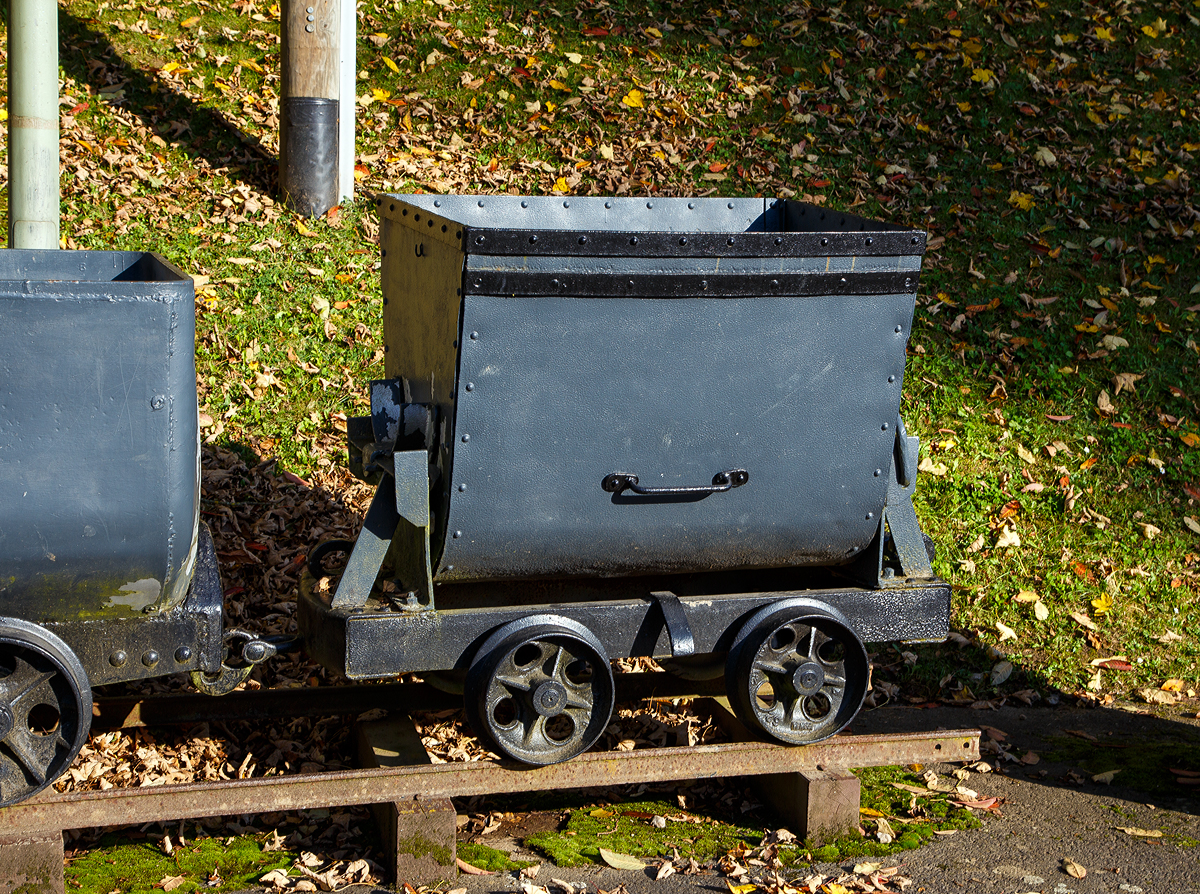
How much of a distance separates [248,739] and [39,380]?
1.95m

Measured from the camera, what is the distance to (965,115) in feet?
28.7

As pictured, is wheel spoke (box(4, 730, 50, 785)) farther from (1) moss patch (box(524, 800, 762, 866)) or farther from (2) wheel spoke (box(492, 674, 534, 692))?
(1) moss patch (box(524, 800, 762, 866))

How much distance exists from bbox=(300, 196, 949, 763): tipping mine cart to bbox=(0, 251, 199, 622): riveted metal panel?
2.05ft

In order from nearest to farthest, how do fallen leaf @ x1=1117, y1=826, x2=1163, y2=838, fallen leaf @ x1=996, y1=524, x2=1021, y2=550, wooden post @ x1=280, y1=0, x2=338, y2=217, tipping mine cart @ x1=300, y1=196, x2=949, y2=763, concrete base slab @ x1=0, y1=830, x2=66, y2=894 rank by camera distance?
concrete base slab @ x1=0, y1=830, x2=66, y2=894
tipping mine cart @ x1=300, y1=196, x2=949, y2=763
fallen leaf @ x1=1117, y1=826, x2=1163, y2=838
fallen leaf @ x1=996, y1=524, x2=1021, y2=550
wooden post @ x1=280, y1=0, x2=338, y2=217

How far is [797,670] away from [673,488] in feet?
Result: 2.41

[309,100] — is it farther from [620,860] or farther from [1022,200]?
[620,860]

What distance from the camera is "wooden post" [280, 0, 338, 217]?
6.89 metres

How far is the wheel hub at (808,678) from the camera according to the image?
12.0 feet

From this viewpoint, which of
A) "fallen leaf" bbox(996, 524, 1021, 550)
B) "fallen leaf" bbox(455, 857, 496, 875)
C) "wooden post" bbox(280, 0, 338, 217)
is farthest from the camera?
"wooden post" bbox(280, 0, 338, 217)

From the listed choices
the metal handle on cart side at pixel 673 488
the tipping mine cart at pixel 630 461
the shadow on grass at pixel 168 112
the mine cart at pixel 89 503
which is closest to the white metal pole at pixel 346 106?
the shadow on grass at pixel 168 112

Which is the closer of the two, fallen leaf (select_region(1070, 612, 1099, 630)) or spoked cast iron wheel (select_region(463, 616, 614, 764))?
spoked cast iron wheel (select_region(463, 616, 614, 764))

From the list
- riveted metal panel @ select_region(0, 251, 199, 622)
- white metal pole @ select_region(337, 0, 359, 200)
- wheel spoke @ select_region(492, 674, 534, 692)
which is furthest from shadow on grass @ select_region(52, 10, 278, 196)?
wheel spoke @ select_region(492, 674, 534, 692)

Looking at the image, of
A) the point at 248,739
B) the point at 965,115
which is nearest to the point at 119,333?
the point at 248,739

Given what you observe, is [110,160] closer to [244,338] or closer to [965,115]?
[244,338]
